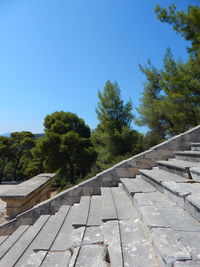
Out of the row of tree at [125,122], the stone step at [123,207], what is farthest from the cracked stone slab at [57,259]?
the row of tree at [125,122]

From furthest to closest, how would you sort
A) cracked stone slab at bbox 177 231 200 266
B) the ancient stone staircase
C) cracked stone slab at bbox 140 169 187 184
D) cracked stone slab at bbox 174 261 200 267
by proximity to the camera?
cracked stone slab at bbox 140 169 187 184 < the ancient stone staircase < cracked stone slab at bbox 177 231 200 266 < cracked stone slab at bbox 174 261 200 267

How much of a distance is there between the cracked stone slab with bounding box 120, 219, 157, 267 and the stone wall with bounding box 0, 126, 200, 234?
6.99 feet

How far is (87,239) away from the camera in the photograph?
190 centimetres

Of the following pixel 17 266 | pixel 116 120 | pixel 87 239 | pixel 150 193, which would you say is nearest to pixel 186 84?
pixel 116 120

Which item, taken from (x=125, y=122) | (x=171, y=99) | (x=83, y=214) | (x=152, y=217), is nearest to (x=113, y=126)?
(x=125, y=122)

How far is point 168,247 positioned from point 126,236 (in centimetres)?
59

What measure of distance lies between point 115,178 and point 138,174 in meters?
0.56

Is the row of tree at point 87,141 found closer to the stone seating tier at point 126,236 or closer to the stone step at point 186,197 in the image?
the stone seating tier at point 126,236

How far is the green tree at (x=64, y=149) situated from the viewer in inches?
508

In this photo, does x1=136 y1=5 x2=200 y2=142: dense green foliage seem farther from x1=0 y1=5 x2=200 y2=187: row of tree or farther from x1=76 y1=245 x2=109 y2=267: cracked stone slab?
x1=76 y1=245 x2=109 y2=267: cracked stone slab

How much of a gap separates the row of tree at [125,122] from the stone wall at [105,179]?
400 cm

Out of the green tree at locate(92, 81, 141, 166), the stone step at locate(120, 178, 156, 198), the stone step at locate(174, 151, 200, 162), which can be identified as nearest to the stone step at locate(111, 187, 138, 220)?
the stone step at locate(120, 178, 156, 198)

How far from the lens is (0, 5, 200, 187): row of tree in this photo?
7466 mm

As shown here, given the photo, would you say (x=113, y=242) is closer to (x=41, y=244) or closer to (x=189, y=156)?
(x=41, y=244)
